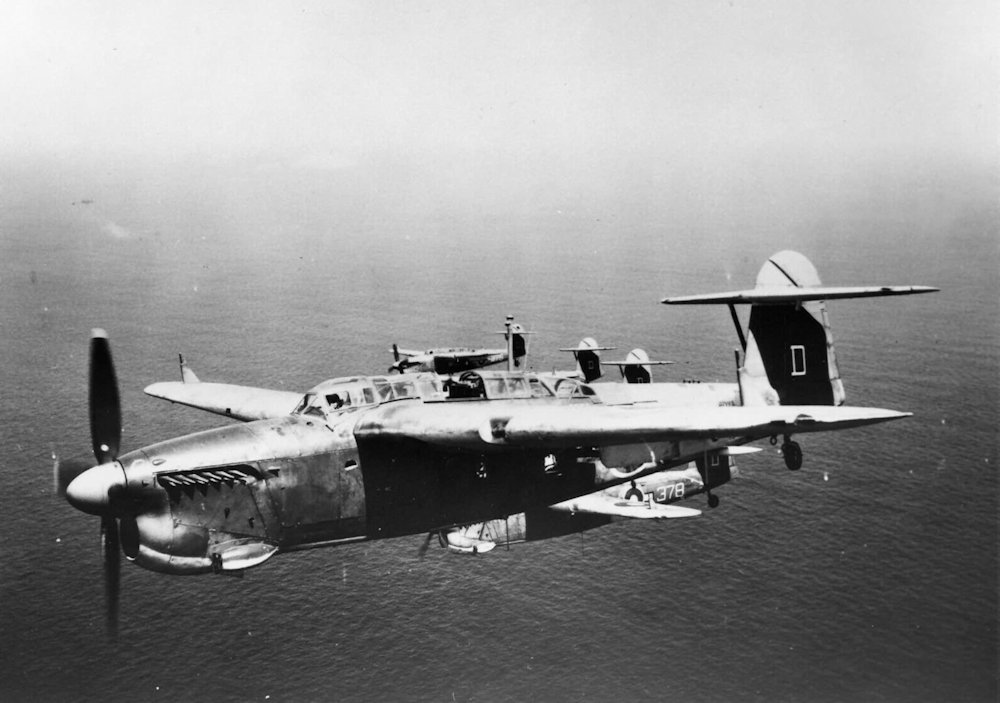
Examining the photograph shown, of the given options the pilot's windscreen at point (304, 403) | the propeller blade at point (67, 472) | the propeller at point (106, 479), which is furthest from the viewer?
the pilot's windscreen at point (304, 403)

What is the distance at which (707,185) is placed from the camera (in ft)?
417

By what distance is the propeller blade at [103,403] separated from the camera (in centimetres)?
1914

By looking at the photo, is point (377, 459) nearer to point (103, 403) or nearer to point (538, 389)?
point (538, 389)

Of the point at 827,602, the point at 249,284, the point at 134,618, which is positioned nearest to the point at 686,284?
the point at 827,602

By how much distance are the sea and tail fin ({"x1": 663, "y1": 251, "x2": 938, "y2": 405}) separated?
3225 centimetres

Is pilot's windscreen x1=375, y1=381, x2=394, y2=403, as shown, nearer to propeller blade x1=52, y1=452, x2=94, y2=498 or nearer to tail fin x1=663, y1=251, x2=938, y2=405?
propeller blade x1=52, y1=452, x2=94, y2=498

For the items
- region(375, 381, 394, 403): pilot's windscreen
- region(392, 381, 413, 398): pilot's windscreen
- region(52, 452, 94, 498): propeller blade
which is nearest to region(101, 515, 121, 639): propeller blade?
region(52, 452, 94, 498): propeller blade

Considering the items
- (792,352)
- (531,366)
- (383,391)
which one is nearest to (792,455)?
(792,352)

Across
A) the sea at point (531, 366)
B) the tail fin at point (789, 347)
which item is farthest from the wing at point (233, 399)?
the sea at point (531, 366)

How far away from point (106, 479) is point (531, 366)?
254 ft

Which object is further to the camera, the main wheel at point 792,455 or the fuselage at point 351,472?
the main wheel at point 792,455

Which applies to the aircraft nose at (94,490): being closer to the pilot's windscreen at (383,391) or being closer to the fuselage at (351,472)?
the fuselage at (351,472)

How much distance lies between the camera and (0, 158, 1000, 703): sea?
185 feet

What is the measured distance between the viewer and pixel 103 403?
1942 cm
